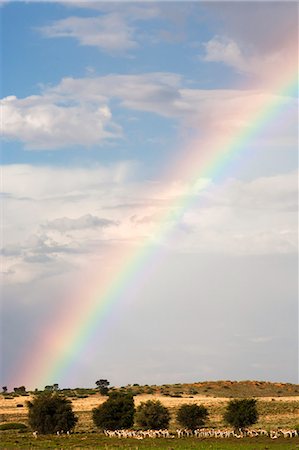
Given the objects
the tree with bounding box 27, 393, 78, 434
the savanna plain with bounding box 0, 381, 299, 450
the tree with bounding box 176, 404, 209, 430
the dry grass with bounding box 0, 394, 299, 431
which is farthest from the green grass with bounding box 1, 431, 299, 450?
the dry grass with bounding box 0, 394, 299, 431

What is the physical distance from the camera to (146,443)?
2712 inches

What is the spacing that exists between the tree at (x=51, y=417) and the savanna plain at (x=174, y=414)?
6.09 feet

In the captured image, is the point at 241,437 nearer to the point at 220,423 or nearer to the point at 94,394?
the point at 220,423

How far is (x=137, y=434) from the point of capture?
78.8 m

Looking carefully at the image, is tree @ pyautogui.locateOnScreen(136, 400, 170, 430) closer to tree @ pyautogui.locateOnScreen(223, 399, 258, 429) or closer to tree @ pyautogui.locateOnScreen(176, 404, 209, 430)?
tree @ pyautogui.locateOnScreen(176, 404, 209, 430)

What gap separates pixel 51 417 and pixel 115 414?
6.89 meters

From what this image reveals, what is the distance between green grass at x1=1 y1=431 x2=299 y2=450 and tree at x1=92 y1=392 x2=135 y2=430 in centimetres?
967

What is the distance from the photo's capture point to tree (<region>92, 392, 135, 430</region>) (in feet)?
287

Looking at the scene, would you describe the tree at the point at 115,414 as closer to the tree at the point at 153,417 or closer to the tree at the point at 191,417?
the tree at the point at 153,417

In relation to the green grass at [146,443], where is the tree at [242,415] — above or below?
above

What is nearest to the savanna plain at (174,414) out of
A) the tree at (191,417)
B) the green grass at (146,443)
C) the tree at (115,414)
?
the green grass at (146,443)

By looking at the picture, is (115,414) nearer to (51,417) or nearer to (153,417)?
(153,417)

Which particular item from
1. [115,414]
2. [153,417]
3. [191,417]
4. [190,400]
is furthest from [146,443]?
[190,400]

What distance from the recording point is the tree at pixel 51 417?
8750cm
